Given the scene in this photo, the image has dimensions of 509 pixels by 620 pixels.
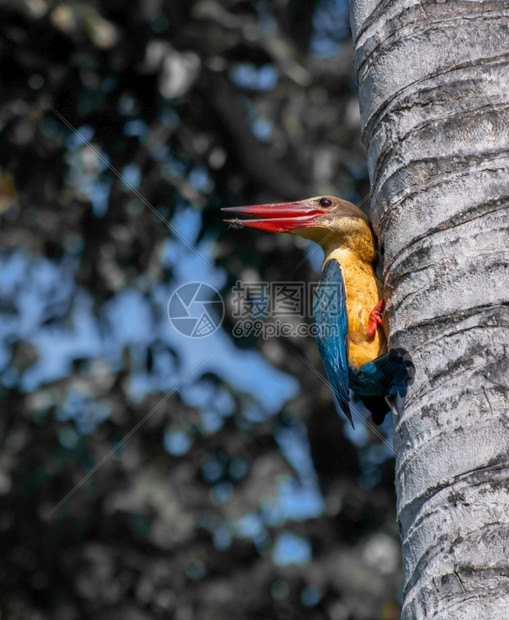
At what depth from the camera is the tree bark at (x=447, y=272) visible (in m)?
1.43

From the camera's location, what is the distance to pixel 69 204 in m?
5.76

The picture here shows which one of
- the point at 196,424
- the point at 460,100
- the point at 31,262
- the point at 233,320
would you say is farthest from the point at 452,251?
the point at 31,262

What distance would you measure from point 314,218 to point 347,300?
59 cm

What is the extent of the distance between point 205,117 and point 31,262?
7.04 feet

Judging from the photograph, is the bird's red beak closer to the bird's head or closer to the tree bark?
the bird's head

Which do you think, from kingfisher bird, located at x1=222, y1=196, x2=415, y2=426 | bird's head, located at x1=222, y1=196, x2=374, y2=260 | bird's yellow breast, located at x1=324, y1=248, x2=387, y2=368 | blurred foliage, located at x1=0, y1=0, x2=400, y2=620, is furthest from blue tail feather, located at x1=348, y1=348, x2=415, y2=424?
blurred foliage, located at x1=0, y1=0, x2=400, y2=620

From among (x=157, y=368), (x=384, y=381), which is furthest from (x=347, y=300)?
(x=157, y=368)

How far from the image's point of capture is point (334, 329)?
107 inches

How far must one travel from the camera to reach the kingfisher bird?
2.56 m

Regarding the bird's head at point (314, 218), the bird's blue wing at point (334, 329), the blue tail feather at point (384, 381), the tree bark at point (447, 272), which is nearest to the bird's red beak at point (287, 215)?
the bird's head at point (314, 218)

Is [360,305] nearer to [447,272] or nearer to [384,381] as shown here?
[384,381]

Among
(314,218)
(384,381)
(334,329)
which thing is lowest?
(384,381)

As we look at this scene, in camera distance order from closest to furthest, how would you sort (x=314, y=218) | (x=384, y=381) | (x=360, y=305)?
(x=384, y=381) → (x=360, y=305) → (x=314, y=218)

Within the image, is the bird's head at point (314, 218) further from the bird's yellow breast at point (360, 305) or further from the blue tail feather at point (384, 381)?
the blue tail feather at point (384, 381)
